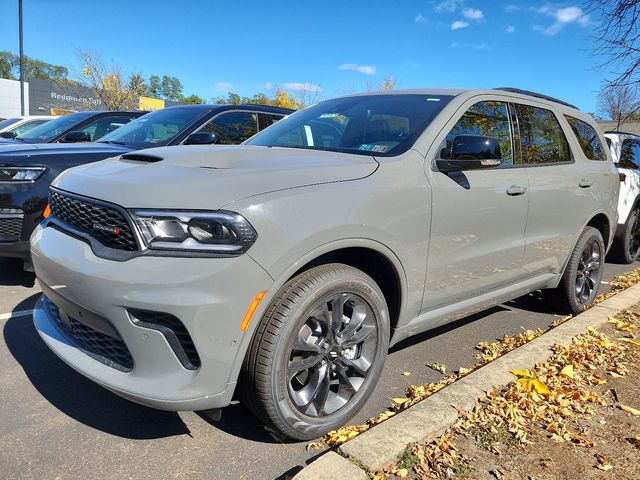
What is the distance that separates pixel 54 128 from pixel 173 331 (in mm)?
5990

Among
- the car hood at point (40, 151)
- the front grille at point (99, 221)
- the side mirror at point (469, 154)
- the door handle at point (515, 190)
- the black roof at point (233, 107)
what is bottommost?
the front grille at point (99, 221)

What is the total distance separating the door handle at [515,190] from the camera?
3.46m

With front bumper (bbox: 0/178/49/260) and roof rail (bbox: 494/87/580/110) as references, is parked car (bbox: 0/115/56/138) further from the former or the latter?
roof rail (bbox: 494/87/580/110)

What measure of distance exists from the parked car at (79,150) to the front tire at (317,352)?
2.77 metres

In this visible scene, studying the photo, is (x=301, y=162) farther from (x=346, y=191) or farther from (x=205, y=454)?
(x=205, y=454)

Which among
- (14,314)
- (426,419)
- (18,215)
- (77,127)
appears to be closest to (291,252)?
(426,419)

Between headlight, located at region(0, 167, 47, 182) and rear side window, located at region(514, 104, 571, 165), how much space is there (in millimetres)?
3953

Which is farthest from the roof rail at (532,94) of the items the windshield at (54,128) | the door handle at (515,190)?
the windshield at (54,128)

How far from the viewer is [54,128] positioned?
6902mm

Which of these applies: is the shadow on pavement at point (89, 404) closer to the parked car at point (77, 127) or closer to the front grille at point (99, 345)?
the front grille at point (99, 345)

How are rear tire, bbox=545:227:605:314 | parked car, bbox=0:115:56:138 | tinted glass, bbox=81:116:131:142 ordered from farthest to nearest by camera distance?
parked car, bbox=0:115:56:138 → tinted glass, bbox=81:116:131:142 → rear tire, bbox=545:227:605:314

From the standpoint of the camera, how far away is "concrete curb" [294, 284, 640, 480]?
7.25ft

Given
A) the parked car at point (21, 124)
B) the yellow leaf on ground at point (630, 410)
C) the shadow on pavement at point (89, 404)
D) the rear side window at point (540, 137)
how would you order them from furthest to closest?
the parked car at point (21, 124) → the rear side window at point (540, 137) → the yellow leaf on ground at point (630, 410) → the shadow on pavement at point (89, 404)

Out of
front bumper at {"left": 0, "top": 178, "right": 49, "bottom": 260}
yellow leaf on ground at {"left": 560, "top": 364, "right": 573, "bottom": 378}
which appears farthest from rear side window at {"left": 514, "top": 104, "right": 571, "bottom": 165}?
front bumper at {"left": 0, "top": 178, "right": 49, "bottom": 260}
